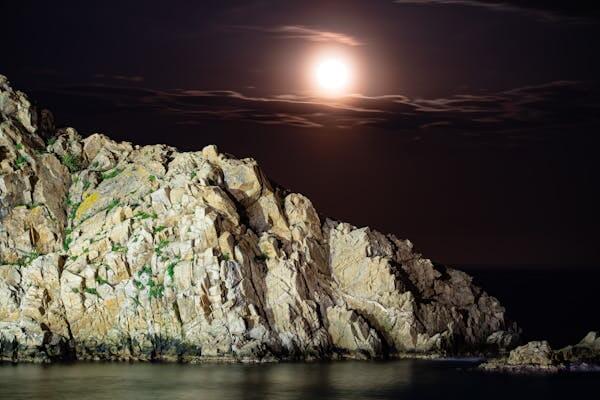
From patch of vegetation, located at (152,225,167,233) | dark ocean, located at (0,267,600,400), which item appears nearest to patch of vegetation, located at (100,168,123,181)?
patch of vegetation, located at (152,225,167,233)

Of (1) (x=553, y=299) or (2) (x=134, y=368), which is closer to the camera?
(2) (x=134, y=368)

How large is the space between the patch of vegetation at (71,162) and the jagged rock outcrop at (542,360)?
1668 inches

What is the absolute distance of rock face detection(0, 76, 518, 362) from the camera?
10831 cm

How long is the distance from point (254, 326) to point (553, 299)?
99.5 metres

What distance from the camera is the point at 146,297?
10881cm

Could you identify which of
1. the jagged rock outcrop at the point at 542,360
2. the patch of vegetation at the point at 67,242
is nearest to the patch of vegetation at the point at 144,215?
the patch of vegetation at the point at 67,242

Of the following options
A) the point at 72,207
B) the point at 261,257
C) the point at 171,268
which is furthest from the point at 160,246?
the point at 72,207

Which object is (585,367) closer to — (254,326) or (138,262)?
(254,326)

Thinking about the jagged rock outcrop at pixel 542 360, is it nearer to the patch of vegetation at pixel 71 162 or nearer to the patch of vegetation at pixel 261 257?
the patch of vegetation at pixel 261 257

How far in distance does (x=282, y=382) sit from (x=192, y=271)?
15.4m

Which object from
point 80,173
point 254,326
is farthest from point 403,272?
point 80,173

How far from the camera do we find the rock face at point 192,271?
108312 millimetres

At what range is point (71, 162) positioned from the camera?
120 meters

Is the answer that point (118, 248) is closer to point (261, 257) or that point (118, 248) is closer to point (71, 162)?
point (261, 257)
